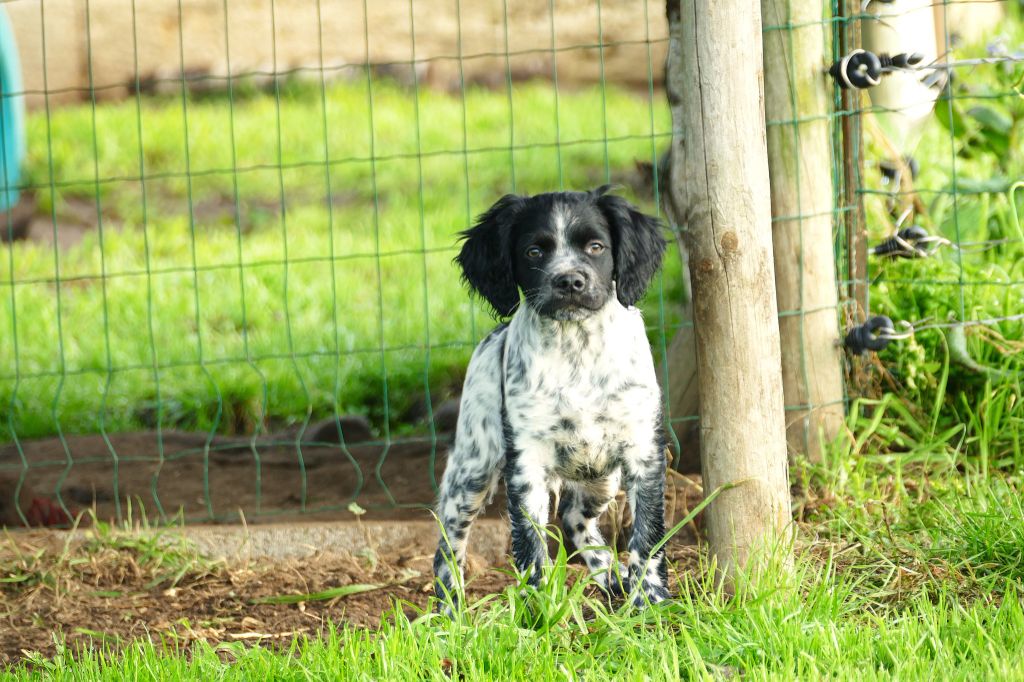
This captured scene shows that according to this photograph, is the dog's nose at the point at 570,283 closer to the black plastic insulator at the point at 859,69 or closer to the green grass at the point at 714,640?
the green grass at the point at 714,640

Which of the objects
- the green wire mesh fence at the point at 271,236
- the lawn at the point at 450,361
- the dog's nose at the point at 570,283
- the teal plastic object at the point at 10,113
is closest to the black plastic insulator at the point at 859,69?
the lawn at the point at 450,361

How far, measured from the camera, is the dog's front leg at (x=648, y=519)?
368 cm

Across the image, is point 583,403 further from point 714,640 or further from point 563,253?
point 714,640

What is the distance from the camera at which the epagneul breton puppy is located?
360 cm

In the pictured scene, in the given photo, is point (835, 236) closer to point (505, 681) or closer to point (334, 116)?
point (505, 681)

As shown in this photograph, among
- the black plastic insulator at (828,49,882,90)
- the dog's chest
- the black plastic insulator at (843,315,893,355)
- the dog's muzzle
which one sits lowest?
the dog's chest

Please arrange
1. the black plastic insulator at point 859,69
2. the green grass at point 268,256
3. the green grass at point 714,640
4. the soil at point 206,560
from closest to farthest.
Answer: the green grass at point 714,640, the soil at point 206,560, the black plastic insulator at point 859,69, the green grass at point 268,256

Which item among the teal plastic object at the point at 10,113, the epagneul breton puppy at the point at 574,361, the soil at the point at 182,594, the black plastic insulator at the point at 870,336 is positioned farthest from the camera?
the teal plastic object at the point at 10,113

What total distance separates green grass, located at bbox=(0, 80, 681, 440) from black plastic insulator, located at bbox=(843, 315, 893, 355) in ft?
3.82

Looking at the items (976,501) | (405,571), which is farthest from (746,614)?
(405,571)

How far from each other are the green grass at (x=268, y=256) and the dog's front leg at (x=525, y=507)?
1.07 metres

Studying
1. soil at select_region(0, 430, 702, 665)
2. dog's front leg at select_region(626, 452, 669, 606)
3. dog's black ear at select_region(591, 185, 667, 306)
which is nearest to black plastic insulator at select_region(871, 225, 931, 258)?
soil at select_region(0, 430, 702, 665)

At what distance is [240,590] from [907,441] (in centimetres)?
244

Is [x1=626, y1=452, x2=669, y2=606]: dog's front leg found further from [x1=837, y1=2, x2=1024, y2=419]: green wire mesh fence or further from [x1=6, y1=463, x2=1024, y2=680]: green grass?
[x1=837, y1=2, x2=1024, y2=419]: green wire mesh fence
